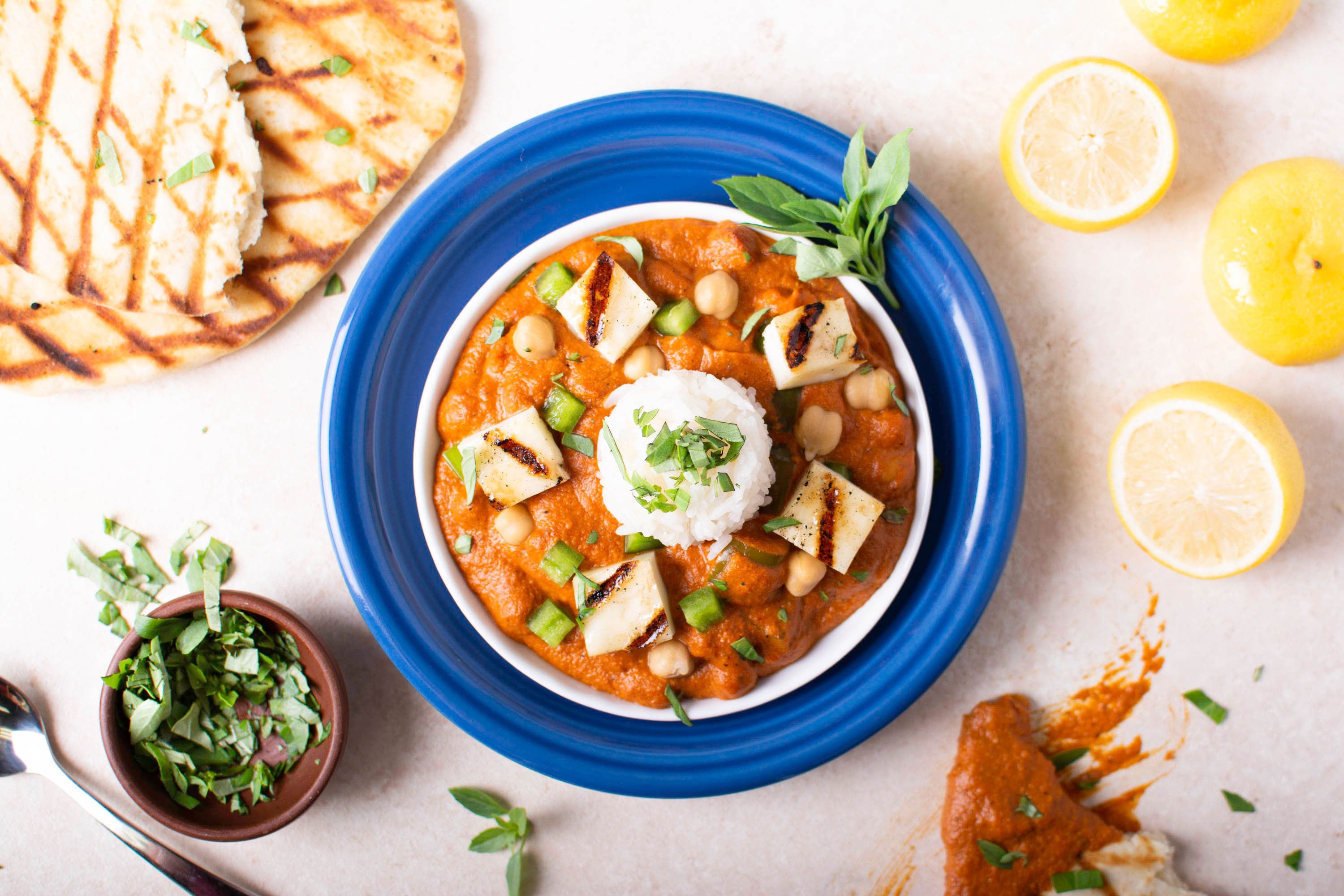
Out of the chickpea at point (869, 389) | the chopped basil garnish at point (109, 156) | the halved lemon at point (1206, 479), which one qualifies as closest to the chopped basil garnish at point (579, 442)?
the chickpea at point (869, 389)

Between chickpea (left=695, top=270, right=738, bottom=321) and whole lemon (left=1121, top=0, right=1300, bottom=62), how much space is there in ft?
6.16

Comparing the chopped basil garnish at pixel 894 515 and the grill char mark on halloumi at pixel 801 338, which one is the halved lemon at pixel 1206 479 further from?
the grill char mark on halloumi at pixel 801 338

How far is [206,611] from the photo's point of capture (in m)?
2.74

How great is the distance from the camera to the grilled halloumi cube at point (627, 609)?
2.36 meters

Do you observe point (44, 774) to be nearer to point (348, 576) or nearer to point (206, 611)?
point (206, 611)

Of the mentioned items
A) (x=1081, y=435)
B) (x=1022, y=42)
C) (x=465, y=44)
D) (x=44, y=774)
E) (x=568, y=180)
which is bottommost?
(x=44, y=774)

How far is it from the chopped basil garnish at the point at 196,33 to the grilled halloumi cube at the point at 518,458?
1.81 m

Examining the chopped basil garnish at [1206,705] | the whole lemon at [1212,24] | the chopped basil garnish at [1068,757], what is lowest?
the chopped basil garnish at [1068,757]

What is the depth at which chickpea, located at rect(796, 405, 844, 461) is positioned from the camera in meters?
2.42

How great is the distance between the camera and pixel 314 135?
293 cm

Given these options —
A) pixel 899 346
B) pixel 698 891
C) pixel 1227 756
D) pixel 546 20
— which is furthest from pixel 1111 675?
pixel 546 20

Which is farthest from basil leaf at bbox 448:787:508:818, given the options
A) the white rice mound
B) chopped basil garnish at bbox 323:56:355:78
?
chopped basil garnish at bbox 323:56:355:78

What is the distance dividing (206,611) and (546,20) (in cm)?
252

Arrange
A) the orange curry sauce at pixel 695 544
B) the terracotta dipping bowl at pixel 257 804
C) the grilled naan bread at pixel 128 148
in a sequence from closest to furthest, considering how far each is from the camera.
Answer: the orange curry sauce at pixel 695 544 < the terracotta dipping bowl at pixel 257 804 < the grilled naan bread at pixel 128 148
